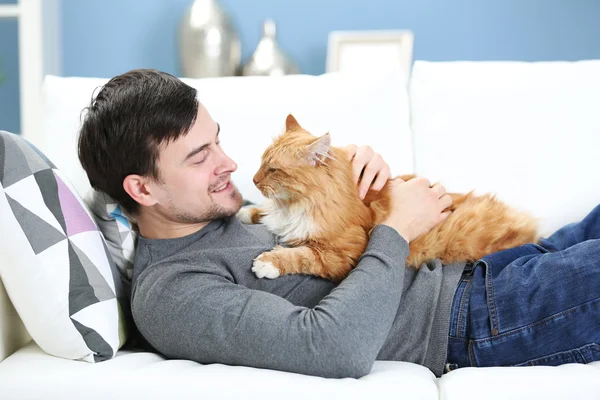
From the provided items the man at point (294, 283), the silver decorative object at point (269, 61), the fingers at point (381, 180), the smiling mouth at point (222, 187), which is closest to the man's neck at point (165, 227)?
the man at point (294, 283)

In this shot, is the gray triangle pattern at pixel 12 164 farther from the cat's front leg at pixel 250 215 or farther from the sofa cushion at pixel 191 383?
the cat's front leg at pixel 250 215

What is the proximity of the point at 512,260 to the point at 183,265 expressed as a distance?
2.76 ft

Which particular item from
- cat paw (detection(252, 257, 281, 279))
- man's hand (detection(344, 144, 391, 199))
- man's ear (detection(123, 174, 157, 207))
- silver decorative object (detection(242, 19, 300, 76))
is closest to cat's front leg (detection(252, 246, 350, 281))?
cat paw (detection(252, 257, 281, 279))

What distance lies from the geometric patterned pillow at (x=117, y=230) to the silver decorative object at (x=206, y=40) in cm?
170

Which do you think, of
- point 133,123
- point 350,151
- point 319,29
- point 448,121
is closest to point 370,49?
point 319,29

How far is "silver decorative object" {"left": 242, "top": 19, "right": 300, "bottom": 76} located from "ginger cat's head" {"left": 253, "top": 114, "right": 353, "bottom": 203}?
1.62 meters

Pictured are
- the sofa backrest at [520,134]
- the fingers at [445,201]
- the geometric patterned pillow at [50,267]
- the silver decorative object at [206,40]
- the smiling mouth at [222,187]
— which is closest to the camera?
the geometric patterned pillow at [50,267]

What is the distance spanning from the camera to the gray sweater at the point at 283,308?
133 cm

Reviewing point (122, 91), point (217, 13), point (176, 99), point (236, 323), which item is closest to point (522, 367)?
point (236, 323)

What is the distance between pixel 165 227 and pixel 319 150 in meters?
A: 0.46

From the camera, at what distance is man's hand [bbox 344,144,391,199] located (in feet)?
5.68

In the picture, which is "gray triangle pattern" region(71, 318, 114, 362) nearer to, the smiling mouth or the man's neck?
the man's neck

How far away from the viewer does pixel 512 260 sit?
65.5 inches

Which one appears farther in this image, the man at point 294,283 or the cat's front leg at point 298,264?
the cat's front leg at point 298,264
